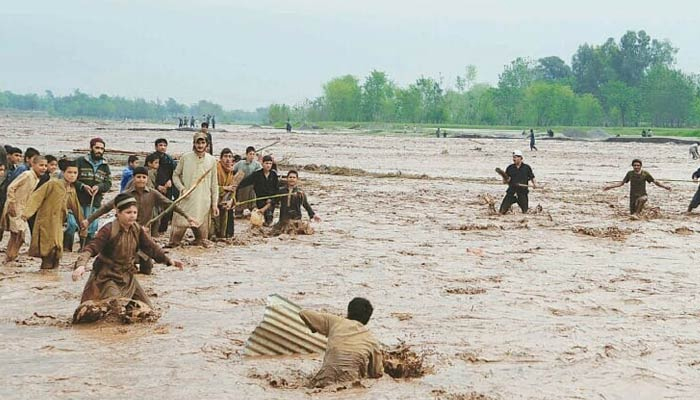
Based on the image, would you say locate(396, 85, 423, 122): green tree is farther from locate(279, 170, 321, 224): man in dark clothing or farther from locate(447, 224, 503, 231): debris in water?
locate(279, 170, 321, 224): man in dark clothing

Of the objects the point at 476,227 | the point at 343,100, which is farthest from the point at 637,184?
the point at 343,100

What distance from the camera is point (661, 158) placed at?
138 ft

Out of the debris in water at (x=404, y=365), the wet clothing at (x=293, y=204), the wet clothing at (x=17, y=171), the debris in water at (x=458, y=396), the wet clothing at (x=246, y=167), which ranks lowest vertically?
the debris in water at (x=458, y=396)

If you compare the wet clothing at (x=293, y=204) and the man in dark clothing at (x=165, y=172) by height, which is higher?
the man in dark clothing at (x=165, y=172)

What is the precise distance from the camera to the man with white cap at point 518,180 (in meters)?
17.0

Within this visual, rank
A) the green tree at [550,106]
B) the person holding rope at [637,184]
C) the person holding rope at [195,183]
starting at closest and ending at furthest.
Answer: the person holding rope at [195,183]
the person holding rope at [637,184]
the green tree at [550,106]

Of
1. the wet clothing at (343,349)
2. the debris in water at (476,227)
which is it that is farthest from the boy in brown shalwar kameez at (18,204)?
the debris in water at (476,227)

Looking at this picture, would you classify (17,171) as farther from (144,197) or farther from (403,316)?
(403,316)

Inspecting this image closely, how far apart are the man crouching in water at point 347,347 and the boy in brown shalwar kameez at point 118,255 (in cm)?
190

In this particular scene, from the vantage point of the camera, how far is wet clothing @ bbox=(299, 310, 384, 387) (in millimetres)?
6242

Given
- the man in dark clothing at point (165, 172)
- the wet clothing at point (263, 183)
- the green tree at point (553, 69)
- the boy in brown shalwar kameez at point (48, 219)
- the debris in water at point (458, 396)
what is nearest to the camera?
the debris in water at point (458, 396)

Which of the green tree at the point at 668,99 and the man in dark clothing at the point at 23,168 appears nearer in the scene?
the man in dark clothing at the point at 23,168

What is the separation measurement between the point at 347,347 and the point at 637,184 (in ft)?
39.6

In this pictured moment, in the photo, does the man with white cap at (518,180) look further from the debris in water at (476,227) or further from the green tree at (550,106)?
the green tree at (550,106)
